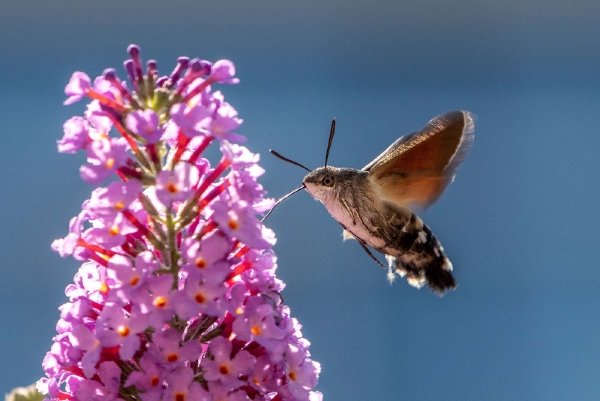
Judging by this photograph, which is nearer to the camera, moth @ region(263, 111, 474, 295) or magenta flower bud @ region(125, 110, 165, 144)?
magenta flower bud @ region(125, 110, 165, 144)

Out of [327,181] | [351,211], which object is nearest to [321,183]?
[327,181]

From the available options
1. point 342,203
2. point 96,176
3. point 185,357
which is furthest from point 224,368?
point 342,203

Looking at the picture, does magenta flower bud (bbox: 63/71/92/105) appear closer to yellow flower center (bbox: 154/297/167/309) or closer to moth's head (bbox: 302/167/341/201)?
yellow flower center (bbox: 154/297/167/309)

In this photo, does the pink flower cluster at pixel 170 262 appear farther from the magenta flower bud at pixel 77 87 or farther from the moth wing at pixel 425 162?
the moth wing at pixel 425 162

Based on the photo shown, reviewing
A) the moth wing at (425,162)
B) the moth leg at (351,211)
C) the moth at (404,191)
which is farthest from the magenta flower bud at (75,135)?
the moth wing at (425,162)

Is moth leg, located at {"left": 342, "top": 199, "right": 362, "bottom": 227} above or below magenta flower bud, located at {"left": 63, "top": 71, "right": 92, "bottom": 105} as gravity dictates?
above

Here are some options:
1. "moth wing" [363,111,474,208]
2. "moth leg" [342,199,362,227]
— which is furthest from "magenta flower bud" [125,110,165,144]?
"moth wing" [363,111,474,208]

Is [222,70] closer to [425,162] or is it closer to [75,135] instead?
[75,135]

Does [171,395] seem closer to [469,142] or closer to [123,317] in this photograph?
[123,317]
